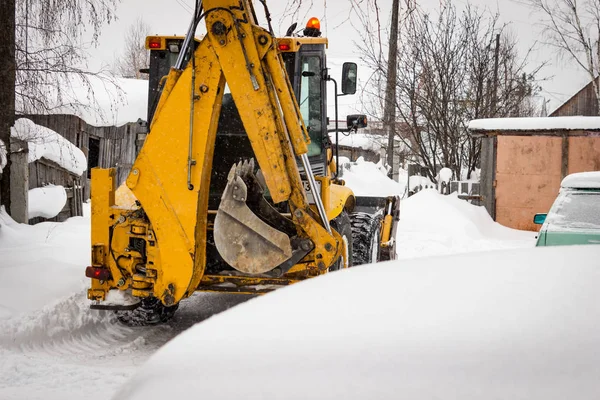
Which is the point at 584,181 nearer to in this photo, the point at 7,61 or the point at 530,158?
the point at 7,61

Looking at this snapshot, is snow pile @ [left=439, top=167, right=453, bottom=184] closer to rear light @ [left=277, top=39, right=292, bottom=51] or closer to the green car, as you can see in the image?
the green car

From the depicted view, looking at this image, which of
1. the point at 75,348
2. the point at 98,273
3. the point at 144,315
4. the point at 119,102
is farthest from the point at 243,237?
the point at 119,102

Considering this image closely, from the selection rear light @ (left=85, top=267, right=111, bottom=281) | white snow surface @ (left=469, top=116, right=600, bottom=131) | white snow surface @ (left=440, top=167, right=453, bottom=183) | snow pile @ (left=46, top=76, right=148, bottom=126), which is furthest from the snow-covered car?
snow pile @ (left=46, top=76, right=148, bottom=126)

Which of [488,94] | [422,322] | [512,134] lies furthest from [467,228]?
[422,322]

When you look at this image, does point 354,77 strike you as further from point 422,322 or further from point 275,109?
point 422,322

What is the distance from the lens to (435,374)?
1.38 m

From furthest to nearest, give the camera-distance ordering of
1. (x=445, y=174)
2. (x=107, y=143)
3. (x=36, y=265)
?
(x=107, y=143) < (x=445, y=174) < (x=36, y=265)

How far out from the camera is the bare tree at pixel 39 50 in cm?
833

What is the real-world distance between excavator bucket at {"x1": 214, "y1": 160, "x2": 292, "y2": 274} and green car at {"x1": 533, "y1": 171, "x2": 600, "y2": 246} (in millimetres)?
2387

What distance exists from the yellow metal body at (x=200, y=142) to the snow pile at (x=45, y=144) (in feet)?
10.9

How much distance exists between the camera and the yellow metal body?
512 centimetres

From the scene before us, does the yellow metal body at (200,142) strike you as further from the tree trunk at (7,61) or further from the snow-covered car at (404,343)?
Result: the tree trunk at (7,61)

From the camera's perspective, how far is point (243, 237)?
200 inches

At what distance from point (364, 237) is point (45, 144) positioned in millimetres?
7264
